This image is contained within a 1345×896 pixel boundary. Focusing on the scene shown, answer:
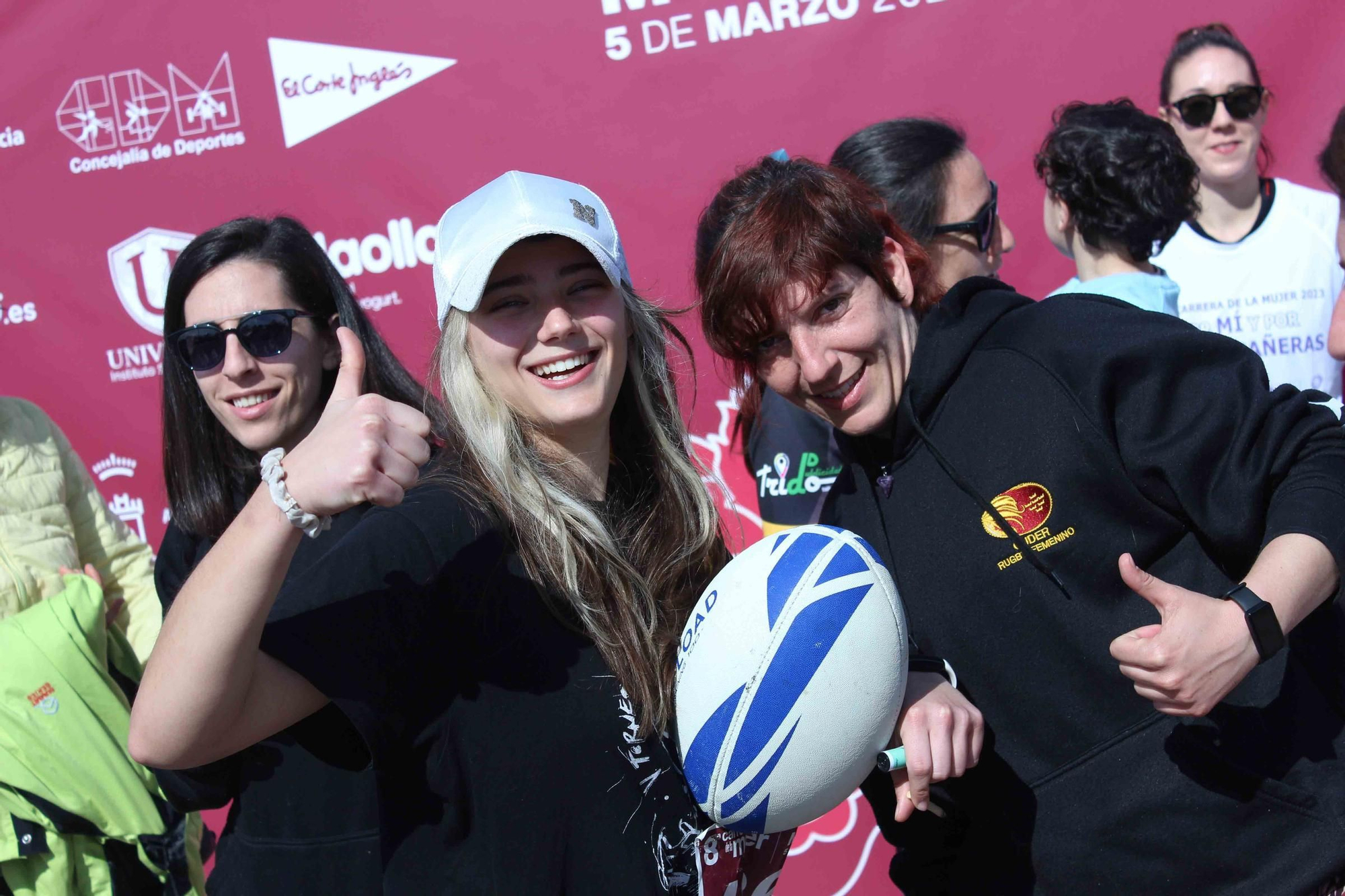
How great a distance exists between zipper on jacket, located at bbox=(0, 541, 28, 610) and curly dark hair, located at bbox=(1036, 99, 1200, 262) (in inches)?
99.3

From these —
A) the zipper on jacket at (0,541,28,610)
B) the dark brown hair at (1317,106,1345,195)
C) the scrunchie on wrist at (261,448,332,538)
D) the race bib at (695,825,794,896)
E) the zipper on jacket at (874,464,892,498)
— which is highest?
the dark brown hair at (1317,106,1345,195)

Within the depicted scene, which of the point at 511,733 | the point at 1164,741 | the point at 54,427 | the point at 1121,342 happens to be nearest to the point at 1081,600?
the point at 1164,741

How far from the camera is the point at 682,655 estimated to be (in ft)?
4.28

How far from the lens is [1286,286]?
281 cm

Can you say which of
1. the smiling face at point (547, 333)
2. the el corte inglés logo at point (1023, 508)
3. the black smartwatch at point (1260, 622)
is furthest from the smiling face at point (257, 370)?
the black smartwatch at point (1260, 622)

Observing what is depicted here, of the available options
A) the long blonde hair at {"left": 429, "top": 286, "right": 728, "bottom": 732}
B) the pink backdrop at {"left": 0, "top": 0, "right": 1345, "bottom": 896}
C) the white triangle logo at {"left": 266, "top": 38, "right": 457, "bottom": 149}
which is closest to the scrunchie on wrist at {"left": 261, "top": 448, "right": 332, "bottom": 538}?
the long blonde hair at {"left": 429, "top": 286, "right": 728, "bottom": 732}

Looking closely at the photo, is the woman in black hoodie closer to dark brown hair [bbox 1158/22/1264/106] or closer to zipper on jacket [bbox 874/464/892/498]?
zipper on jacket [bbox 874/464/892/498]

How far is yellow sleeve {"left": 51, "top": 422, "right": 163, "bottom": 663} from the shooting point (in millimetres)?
2477

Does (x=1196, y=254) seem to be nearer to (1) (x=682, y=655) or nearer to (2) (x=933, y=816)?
(2) (x=933, y=816)

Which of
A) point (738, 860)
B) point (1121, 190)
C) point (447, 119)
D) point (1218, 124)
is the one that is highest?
point (447, 119)

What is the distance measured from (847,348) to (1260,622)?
0.65 metres

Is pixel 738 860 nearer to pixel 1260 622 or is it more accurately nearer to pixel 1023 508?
pixel 1023 508

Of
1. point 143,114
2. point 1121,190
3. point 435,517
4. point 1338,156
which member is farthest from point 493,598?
point 143,114

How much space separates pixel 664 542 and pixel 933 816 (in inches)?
23.2
